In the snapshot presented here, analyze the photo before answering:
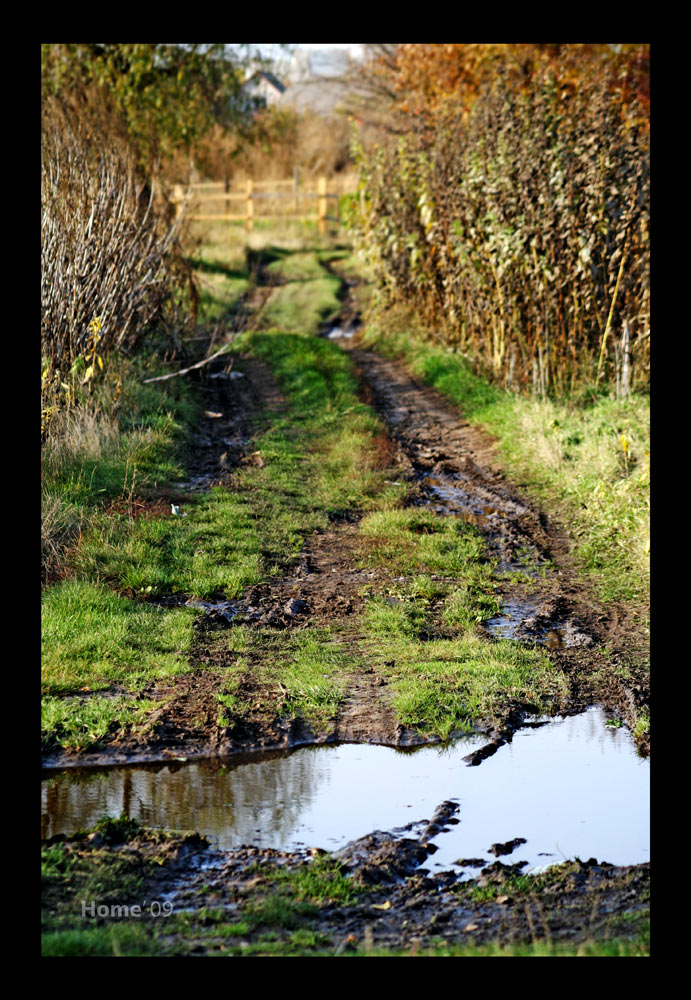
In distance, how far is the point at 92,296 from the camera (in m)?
9.38

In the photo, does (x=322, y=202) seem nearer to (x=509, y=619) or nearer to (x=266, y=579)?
(x=266, y=579)

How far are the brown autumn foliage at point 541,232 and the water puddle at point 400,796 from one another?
6567mm

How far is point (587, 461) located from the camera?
28.0 feet

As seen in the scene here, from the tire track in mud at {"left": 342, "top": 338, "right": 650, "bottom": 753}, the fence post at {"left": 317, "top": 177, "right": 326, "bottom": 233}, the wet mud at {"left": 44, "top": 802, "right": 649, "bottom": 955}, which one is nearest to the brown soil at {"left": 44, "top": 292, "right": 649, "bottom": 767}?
the tire track in mud at {"left": 342, "top": 338, "right": 650, "bottom": 753}

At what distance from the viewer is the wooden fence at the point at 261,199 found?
26014 mm

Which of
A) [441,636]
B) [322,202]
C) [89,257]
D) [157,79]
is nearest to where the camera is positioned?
[441,636]

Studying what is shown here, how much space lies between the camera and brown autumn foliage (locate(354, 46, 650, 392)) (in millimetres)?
10273

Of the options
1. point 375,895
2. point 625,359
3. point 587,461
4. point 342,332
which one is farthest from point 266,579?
point 342,332

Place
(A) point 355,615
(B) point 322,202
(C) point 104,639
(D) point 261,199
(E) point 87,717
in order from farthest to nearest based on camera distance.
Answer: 1. (D) point 261,199
2. (B) point 322,202
3. (A) point 355,615
4. (C) point 104,639
5. (E) point 87,717

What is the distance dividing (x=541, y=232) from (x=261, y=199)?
→ 18.3 metres
